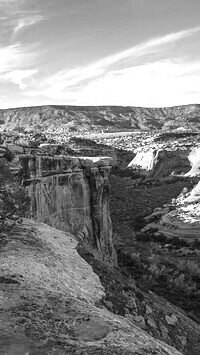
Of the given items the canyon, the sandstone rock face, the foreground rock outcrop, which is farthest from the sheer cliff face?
the sandstone rock face

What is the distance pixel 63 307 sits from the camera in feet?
26.0

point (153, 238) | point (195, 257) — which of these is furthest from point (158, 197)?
point (195, 257)

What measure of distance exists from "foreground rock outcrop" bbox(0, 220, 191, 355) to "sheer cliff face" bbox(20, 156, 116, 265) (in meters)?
11.1

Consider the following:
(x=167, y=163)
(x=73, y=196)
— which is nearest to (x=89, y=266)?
(x=73, y=196)

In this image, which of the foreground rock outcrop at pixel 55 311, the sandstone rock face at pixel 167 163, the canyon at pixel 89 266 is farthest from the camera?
the sandstone rock face at pixel 167 163

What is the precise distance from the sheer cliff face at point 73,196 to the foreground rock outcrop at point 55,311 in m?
11.1

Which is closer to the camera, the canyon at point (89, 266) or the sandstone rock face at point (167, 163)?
the canyon at point (89, 266)

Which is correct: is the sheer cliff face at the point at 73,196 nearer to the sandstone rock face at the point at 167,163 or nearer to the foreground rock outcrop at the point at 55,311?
the foreground rock outcrop at the point at 55,311

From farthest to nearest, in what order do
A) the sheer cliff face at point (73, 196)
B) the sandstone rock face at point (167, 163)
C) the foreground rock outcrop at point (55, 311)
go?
the sandstone rock face at point (167, 163) < the sheer cliff face at point (73, 196) < the foreground rock outcrop at point (55, 311)

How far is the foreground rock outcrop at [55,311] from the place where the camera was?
21.2 feet

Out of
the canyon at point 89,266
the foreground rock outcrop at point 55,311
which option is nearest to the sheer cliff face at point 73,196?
the canyon at point 89,266

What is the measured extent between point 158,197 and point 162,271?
120 ft

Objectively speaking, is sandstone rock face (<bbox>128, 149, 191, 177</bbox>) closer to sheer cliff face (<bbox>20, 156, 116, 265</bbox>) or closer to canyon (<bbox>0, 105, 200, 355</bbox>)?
canyon (<bbox>0, 105, 200, 355</bbox>)

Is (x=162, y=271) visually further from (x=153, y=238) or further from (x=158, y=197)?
(x=158, y=197)
